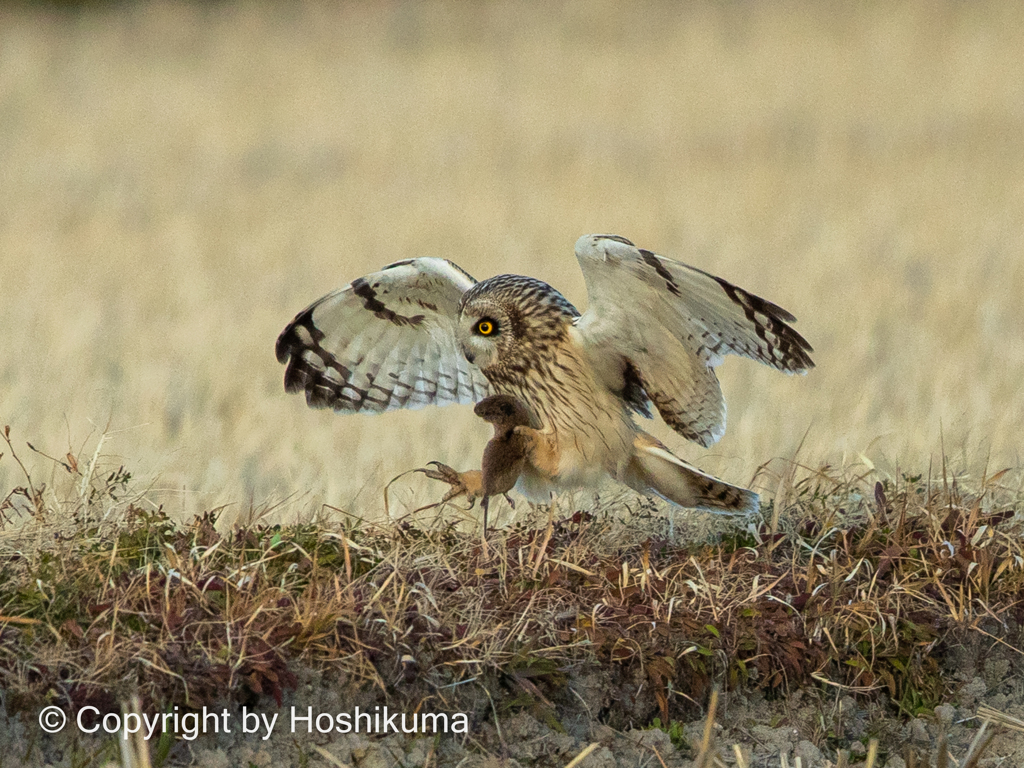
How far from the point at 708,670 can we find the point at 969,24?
16315 millimetres

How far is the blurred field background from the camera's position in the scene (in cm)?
571

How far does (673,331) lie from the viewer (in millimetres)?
3338

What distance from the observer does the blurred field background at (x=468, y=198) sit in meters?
5.71

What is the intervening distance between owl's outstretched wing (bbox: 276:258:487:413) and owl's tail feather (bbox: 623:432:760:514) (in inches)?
20.0

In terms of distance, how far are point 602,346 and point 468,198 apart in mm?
8709

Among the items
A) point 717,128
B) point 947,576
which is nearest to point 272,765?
point 947,576

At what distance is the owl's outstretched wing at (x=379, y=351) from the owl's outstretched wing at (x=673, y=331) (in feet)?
1.34

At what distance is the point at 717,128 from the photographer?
14430mm

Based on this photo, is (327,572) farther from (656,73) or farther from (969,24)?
(969,24)

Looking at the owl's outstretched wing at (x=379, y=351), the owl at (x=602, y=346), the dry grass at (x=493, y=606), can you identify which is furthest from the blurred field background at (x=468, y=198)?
the owl at (x=602, y=346)

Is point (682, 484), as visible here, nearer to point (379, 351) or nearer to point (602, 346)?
point (602, 346)

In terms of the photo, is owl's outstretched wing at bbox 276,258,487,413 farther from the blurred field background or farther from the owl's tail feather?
the owl's tail feather

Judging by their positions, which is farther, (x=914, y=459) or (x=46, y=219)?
(x=46, y=219)

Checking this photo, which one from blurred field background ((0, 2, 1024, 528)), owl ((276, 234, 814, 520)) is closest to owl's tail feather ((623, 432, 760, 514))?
owl ((276, 234, 814, 520))
